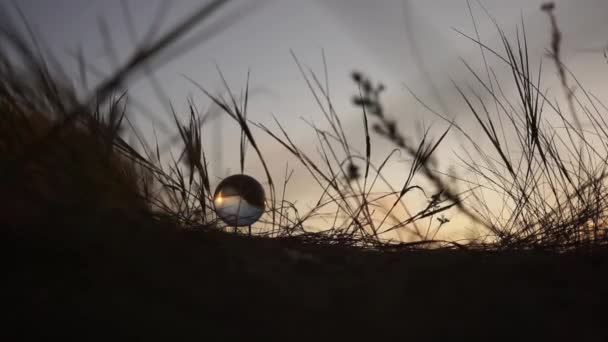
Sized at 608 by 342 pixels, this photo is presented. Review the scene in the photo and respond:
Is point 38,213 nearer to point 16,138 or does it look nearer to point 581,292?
point 16,138

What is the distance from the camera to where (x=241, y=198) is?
1370 mm

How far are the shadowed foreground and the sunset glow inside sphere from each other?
19.9 inches

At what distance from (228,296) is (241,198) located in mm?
703

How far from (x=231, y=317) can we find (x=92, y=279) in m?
0.17

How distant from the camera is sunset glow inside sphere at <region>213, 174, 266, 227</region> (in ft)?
4.37

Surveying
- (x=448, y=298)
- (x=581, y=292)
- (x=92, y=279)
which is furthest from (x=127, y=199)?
(x=581, y=292)

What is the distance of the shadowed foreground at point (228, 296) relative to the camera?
2.01 feet

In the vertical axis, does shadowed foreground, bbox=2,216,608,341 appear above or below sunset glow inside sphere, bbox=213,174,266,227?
below

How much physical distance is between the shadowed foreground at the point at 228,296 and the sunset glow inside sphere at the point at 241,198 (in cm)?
51

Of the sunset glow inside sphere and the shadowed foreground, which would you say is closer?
the shadowed foreground

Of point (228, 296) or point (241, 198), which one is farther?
point (241, 198)

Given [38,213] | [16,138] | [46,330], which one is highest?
[16,138]

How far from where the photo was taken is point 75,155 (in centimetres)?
78

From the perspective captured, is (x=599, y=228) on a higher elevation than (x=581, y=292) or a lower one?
higher
